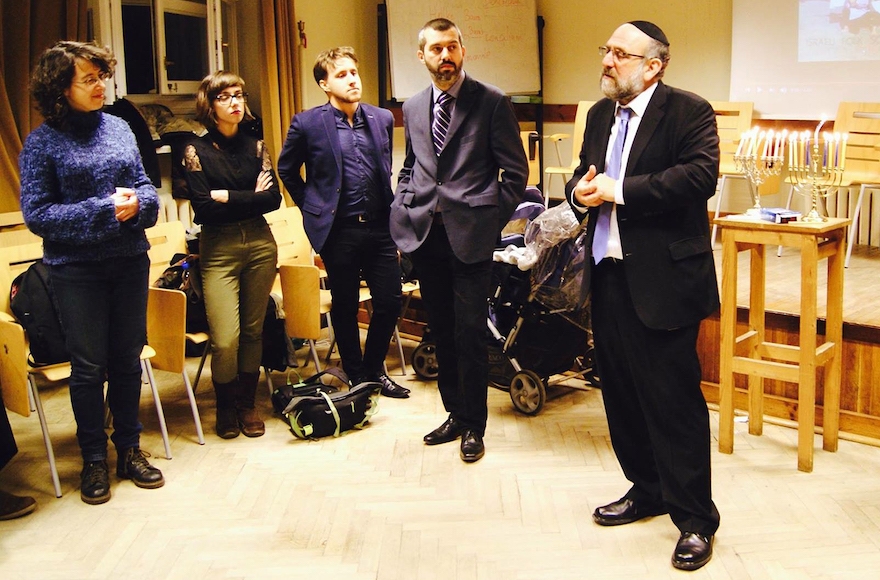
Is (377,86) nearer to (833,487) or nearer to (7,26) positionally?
(7,26)

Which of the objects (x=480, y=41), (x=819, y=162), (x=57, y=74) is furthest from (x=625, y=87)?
(x=480, y=41)

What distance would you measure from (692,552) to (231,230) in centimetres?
223

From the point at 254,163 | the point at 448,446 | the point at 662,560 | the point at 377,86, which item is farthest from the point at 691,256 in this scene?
the point at 377,86

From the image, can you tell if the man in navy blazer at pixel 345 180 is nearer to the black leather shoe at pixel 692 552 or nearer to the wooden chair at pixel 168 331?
the wooden chair at pixel 168 331

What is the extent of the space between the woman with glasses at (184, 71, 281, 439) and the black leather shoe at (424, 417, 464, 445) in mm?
752

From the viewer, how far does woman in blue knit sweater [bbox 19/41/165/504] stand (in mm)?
3195

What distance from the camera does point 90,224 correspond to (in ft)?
10.5

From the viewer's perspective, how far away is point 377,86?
24.5 feet

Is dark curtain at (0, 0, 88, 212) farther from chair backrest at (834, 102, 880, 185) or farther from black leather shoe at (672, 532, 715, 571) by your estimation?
chair backrest at (834, 102, 880, 185)

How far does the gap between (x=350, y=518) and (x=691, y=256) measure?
1465 mm

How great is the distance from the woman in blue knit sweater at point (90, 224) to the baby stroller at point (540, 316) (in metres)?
1.62

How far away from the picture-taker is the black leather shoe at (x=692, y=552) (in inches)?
110

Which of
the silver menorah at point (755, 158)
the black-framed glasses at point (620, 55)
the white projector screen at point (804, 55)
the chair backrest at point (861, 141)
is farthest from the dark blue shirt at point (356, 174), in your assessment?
the white projector screen at point (804, 55)

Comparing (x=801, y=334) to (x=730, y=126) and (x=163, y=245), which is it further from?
(x=730, y=126)
